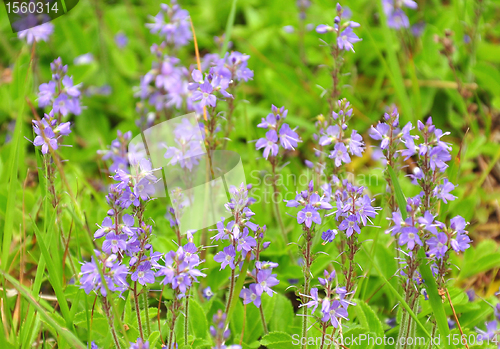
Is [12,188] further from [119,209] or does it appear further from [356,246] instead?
[356,246]

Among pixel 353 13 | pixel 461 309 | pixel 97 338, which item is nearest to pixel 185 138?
pixel 97 338

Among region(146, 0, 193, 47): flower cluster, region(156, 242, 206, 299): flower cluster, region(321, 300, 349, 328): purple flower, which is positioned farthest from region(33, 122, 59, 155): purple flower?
region(146, 0, 193, 47): flower cluster

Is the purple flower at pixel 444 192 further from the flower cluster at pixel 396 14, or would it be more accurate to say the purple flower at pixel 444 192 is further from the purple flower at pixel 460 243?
the flower cluster at pixel 396 14

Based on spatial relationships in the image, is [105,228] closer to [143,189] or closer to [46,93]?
[143,189]

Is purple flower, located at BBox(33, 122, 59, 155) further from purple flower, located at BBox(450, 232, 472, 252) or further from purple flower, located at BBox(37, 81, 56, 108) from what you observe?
purple flower, located at BBox(450, 232, 472, 252)

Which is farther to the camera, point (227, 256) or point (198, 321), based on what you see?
point (198, 321)

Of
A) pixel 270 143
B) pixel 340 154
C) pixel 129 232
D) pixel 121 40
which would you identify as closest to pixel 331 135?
pixel 340 154
